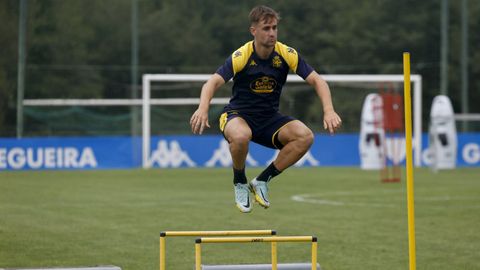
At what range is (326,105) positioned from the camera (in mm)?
10445

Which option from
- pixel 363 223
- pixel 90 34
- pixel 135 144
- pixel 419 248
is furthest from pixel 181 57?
pixel 419 248

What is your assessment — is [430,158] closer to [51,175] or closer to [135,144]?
[135,144]

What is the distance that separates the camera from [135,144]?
122ft

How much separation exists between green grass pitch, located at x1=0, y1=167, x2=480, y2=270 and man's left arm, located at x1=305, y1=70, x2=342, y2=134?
3.31 meters

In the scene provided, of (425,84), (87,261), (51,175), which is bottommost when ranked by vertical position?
(87,261)

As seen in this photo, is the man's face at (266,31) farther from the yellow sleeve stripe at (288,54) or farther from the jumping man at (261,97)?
the yellow sleeve stripe at (288,54)

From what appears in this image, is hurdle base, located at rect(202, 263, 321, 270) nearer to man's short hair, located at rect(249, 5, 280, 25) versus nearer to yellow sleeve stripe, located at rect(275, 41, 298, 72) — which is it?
yellow sleeve stripe, located at rect(275, 41, 298, 72)

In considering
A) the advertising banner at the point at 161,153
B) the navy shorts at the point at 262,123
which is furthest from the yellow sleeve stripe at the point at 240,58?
the advertising banner at the point at 161,153

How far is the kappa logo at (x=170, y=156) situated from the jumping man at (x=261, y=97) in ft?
84.9

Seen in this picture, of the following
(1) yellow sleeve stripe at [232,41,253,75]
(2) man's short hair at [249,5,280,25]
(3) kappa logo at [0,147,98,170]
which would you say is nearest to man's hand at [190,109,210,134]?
(1) yellow sleeve stripe at [232,41,253,75]

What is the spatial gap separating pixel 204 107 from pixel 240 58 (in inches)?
32.1

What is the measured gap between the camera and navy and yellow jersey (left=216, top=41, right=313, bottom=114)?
422 inches

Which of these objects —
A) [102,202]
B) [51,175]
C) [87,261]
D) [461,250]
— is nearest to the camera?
[87,261]

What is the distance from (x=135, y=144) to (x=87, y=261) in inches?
927
